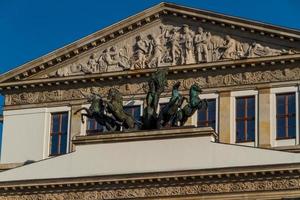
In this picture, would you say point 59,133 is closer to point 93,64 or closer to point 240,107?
point 93,64

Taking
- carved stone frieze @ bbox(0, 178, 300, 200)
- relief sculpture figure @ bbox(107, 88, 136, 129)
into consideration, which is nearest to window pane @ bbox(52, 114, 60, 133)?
relief sculpture figure @ bbox(107, 88, 136, 129)

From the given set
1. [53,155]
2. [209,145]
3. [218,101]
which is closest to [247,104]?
[218,101]

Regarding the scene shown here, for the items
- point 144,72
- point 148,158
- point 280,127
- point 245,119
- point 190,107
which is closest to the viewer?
point 148,158

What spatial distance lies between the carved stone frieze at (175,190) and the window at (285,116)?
211 inches

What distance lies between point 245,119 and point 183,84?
341 centimetres

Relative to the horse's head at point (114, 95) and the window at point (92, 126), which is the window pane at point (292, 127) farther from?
the window at point (92, 126)

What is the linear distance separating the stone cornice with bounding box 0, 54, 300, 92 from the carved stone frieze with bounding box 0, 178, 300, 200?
24.1 feet

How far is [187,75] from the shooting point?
5747cm

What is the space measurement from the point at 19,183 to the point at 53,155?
189 inches

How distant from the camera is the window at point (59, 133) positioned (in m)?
58.6

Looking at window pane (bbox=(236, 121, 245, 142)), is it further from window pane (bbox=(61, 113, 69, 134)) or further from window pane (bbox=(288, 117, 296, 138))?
window pane (bbox=(61, 113, 69, 134))

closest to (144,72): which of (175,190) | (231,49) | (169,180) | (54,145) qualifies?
(231,49)

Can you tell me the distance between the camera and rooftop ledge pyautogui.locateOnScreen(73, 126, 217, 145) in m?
51.7

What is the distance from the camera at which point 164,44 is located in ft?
191
